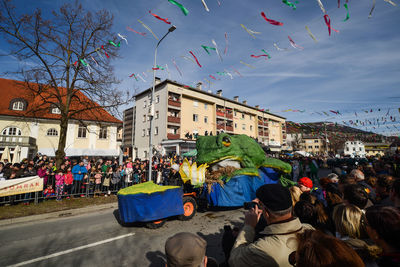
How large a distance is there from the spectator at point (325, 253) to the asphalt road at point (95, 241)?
112 inches

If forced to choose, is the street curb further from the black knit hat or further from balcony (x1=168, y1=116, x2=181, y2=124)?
balcony (x1=168, y1=116, x2=181, y2=124)

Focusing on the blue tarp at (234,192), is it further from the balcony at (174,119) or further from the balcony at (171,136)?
the balcony at (174,119)

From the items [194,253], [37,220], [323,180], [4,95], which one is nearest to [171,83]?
[4,95]

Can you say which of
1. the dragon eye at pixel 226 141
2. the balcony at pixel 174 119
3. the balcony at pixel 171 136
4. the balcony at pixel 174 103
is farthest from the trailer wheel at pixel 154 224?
the balcony at pixel 174 103

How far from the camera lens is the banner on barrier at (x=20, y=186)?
695cm

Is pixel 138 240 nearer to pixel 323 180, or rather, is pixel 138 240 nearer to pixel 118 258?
pixel 118 258

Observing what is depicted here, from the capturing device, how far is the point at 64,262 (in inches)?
140

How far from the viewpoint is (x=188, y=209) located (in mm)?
5809

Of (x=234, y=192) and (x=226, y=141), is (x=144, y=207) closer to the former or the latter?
(x=234, y=192)

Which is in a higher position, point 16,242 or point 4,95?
point 4,95

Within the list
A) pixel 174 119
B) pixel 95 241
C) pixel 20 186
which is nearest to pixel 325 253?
pixel 95 241

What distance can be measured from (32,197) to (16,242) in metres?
4.23

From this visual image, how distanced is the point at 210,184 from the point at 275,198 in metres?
4.18

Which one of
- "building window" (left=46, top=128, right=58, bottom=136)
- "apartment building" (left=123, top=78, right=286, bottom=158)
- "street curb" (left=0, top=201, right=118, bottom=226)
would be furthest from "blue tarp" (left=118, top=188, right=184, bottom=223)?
"building window" (left=46, top=128, right=58, bottom=136)
